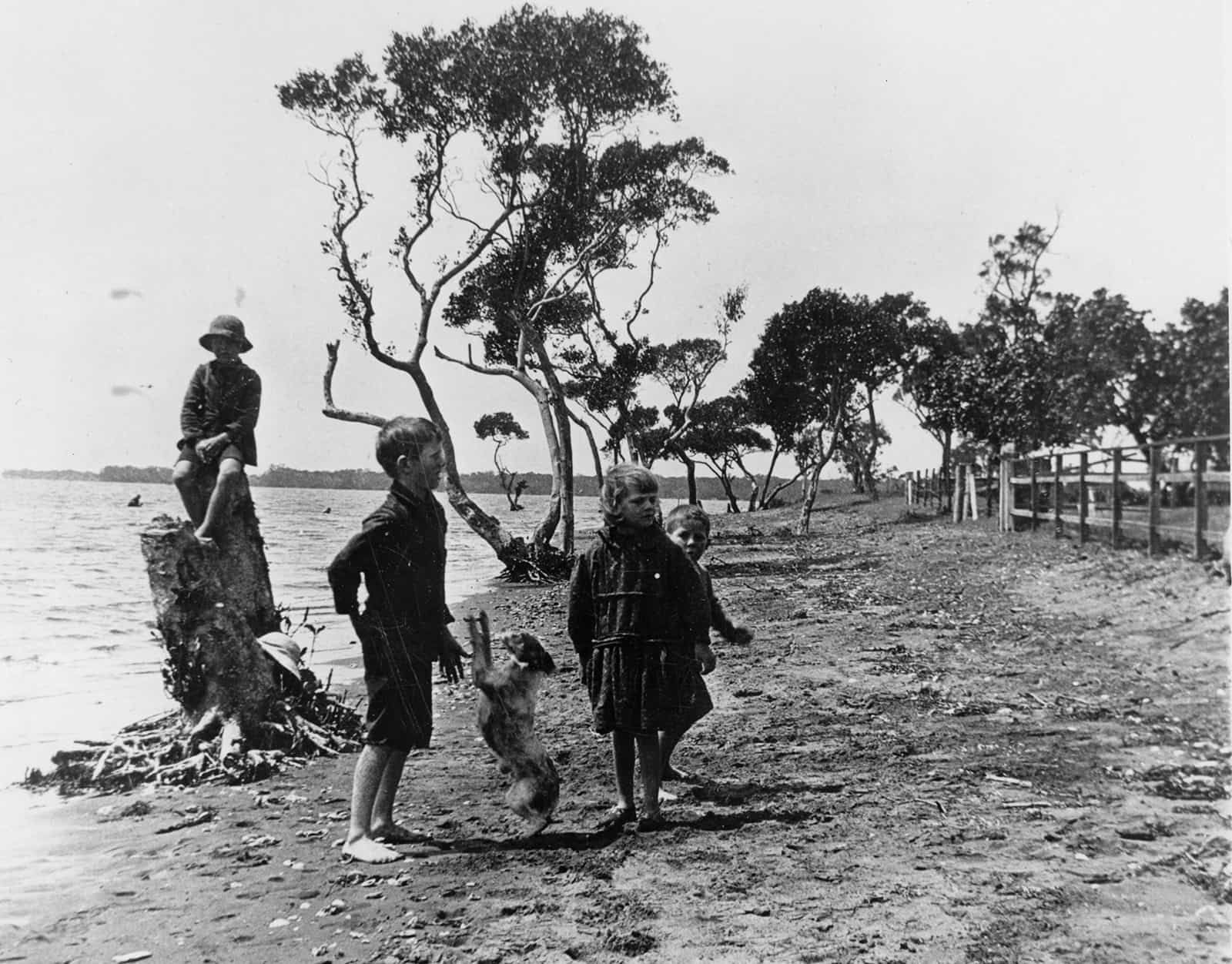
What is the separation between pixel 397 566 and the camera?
305cm

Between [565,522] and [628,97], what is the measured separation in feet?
23.2

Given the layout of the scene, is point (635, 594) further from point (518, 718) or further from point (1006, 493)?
point (1006, 493)

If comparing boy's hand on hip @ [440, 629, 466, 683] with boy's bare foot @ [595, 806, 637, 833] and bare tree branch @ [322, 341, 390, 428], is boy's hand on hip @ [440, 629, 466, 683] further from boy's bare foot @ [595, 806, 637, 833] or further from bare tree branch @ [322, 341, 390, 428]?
bare tree branch @ [322, 341, 390, 428]

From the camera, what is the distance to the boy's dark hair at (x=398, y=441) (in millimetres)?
3107

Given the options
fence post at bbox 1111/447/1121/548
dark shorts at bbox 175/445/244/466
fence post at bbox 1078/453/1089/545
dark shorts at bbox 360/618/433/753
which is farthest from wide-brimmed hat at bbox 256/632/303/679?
fence post at bbox 1078/453/1089/545

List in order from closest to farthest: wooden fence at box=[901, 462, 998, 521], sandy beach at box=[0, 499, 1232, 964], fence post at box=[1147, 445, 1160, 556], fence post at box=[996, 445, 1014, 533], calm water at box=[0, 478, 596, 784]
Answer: sandy beach at box=[0, 499, 1232, 964], calm water at box=[0, 478, 596, 784], fence post at box=[1147, 445, 1160, 556], fence post at box=[996, 445, 1014, 533], wooden fence at box=[901, 462, 998, 521]

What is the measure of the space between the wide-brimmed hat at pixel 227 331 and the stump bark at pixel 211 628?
72 centimetres

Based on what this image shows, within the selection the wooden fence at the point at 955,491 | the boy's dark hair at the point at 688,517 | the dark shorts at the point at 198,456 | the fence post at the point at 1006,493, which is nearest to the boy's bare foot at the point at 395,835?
the boy's dark hair at the point at 688,517

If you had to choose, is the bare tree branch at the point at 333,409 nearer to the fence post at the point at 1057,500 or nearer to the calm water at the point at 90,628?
the calm water at the point at 90,628

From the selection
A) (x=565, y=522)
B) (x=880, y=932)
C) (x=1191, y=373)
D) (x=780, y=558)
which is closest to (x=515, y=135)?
(x=565, y=522)

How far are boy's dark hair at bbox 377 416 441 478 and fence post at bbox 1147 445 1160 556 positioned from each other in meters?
5.91

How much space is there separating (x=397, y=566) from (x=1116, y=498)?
25.8 feet

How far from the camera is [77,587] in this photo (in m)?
14.3

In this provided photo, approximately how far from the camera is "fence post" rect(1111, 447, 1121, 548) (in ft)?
27.6
